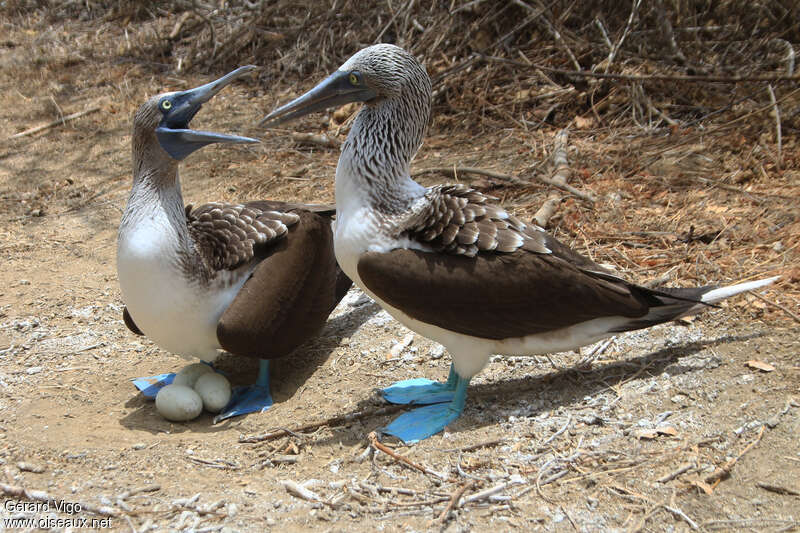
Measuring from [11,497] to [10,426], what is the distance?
0.79 m

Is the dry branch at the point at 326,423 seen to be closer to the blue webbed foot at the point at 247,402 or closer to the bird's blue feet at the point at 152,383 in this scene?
the blue webbed foot at the point at 247,402

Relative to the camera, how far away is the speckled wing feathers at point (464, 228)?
3.32 metres

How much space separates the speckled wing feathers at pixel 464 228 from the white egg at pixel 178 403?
1.46 metres

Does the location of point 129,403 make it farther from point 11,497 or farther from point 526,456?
point 526,456

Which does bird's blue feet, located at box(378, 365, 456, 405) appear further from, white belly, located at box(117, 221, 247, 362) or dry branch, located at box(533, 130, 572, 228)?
dry branch, located at box(533, 130, 572, 228)

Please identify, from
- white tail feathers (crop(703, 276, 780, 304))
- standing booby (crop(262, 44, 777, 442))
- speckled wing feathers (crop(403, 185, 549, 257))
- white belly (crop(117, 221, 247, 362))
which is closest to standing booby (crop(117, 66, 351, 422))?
white belly (crop(117, 221, 247, 362))

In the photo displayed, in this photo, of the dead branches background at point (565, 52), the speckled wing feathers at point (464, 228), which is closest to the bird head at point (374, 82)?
the speckled wing feathers at point (464, 228)

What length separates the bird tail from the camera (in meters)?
3.52

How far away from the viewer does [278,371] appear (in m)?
4.50

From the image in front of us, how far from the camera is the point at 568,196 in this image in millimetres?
5402

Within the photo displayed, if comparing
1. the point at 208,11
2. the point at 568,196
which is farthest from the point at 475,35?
the point at 208,11

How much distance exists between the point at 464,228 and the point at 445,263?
0.63 feet

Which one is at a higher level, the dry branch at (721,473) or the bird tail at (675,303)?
the bird tail at (675,303)

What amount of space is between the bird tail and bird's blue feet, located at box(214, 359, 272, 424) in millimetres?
1912
